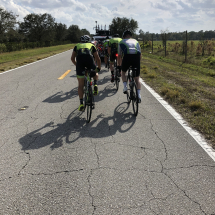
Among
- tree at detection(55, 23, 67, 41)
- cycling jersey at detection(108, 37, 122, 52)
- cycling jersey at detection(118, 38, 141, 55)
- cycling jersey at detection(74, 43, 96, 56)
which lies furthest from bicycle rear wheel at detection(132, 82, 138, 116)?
tree at detection(55, 23, 67, 41)

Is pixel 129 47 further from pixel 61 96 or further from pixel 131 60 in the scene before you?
pixel 61 96

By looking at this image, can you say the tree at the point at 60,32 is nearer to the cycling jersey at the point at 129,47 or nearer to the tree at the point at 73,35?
the tree at the point at 73,35

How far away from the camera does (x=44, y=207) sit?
240 centimetres

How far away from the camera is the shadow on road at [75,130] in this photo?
3.99 metres

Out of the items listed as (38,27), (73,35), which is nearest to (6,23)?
(38,27)

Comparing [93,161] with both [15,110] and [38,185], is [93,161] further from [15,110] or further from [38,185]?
[15,110]

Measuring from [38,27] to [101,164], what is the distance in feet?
282

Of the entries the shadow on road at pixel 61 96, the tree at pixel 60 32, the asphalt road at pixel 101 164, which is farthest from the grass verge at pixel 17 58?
the tree at pixel 60 32

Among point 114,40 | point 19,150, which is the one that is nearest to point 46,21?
point 114,40

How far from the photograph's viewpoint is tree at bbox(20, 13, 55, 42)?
78062 millimetres

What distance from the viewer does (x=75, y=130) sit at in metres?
4.49

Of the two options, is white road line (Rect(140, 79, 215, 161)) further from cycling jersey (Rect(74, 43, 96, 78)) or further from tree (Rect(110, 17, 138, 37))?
tree (Rect(110, 17, 138, 37))

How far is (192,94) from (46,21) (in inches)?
3345

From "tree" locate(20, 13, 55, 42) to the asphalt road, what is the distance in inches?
3139
